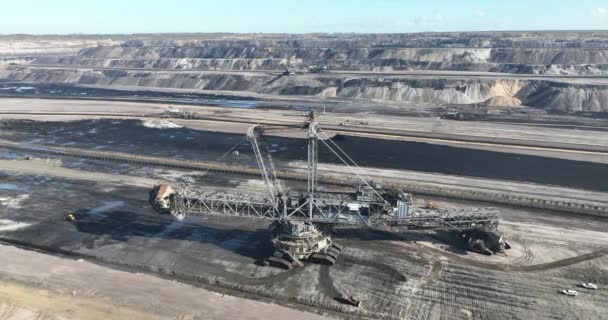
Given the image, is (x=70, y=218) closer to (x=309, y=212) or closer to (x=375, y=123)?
(x=309, y=212)

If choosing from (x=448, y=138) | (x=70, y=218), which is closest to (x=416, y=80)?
(x=448, y=138)

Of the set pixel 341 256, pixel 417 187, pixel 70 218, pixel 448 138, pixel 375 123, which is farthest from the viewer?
pixel 375 123

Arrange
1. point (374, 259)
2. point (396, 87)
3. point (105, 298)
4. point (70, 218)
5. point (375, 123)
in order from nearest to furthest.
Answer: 1. point (105, 298)
2. point (374, 259)
3. point (70, 218)
4. point (375, 123)
5. point (396, 87)

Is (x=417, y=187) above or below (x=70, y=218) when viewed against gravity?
above

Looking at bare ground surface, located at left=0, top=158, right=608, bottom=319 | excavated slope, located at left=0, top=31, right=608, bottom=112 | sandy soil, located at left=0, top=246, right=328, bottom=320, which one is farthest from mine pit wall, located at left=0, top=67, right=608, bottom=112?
sandy soil, located at left=0, top=246, right=328, bottom=320

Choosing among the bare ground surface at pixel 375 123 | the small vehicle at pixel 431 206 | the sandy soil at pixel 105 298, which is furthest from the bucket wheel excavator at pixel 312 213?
the bare ground surface at pixel 375 123

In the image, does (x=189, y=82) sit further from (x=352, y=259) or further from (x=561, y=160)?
(x=352, y=259)

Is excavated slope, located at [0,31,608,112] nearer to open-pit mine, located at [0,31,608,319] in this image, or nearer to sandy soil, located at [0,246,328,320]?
open-pit mine, located at [0,31,608,319]

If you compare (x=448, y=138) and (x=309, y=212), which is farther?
(x=448, y=138)
